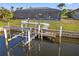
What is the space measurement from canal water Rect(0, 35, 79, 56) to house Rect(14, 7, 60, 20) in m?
0.25

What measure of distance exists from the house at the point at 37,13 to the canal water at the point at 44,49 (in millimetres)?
251

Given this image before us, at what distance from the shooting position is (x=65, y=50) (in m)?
3.13


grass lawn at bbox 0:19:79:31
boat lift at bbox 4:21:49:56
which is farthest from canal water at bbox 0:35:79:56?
grass lawn at bbox 0:19:79:31

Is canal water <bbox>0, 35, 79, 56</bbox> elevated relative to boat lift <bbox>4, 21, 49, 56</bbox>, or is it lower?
lower

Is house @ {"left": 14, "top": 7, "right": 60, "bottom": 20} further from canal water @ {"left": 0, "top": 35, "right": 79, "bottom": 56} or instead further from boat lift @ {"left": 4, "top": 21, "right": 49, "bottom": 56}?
canal water @ {"left": 0, "top": 35, "right": 79, "bottom": 56}

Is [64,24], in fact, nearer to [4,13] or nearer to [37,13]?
[37,13]

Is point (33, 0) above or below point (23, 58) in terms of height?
above

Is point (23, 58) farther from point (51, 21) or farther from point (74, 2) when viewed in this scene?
point (74, 2)

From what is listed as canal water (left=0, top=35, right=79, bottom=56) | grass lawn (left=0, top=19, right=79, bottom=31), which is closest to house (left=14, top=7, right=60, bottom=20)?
grass lawn (left=0, top=19, right=79, bottom=31)

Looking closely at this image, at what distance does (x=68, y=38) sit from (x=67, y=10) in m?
0.29

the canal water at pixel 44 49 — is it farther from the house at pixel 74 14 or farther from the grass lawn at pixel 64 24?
the house at pixel 74 14

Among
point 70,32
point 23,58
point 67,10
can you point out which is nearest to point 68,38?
point 70,32

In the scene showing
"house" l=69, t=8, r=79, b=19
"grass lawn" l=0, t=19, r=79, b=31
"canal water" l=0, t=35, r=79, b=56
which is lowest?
"canal water" l=0, t=35, r=79, b=56

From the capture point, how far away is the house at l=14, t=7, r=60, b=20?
123 inches
